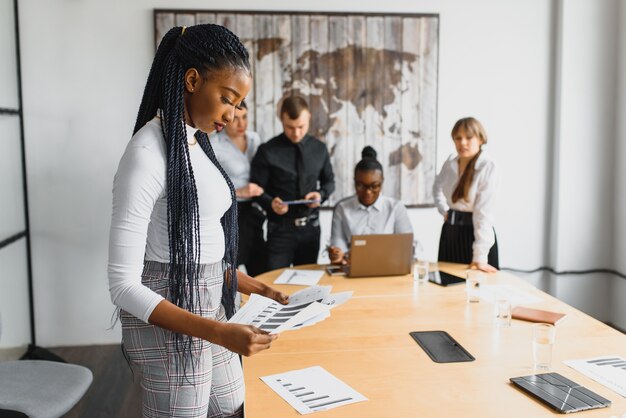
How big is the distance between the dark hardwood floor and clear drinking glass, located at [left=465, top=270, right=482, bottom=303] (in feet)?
5.55

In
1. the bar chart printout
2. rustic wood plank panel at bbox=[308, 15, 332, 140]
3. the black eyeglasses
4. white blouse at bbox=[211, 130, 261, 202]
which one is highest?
rustic wood plank panel at bbox=[308, 15, 332, 140]

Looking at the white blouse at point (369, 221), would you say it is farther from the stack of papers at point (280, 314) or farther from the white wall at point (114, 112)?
the stack of papers at point (280, 314)

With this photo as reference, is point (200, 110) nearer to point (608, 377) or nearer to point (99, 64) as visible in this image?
point (608, 377)

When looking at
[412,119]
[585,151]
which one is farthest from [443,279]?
[585,151]

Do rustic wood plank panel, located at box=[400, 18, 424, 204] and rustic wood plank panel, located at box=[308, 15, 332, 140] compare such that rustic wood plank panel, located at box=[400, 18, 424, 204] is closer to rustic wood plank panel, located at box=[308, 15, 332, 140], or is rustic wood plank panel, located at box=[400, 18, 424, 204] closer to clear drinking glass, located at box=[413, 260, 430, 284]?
rustic wood plank panel, located at box=[308, 15, 332, 140]

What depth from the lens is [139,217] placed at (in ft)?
4.41

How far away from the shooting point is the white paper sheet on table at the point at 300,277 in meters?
2.88

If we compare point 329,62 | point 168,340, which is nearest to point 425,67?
point 329,62

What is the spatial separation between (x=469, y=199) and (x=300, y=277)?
44.7 inches

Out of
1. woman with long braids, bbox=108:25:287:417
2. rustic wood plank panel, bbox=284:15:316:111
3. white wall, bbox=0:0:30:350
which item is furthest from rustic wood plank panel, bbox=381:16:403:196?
woman with long braids, bbox=108:25:287:417

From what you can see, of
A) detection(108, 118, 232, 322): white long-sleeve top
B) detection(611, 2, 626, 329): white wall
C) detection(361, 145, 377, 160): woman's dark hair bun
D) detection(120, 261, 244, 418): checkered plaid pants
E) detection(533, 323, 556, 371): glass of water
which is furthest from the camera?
detection(611, 2, 626, 329): white wall

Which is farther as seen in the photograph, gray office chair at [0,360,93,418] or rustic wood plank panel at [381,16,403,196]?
rustic wood plank panel at [381,16,403,196]

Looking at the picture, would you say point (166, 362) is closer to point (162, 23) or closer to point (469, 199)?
point (469, 199)

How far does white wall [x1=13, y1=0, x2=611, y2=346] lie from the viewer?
13.2 feet
